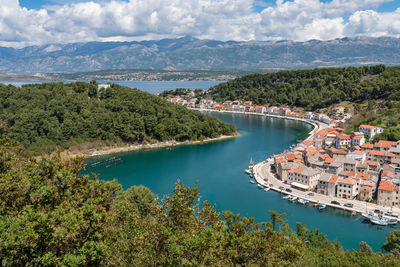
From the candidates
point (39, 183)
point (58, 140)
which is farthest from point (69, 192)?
point (58, 140)

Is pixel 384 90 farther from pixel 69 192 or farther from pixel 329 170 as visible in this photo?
pixel 69 192

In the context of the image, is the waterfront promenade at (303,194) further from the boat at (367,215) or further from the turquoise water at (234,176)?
the turquoise water at (234,176)

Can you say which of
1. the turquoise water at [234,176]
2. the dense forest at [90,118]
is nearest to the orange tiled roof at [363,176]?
the turquoise water at [234,176]

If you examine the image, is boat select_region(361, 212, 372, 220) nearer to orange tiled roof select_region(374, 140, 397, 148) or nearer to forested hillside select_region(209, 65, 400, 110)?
orange tiled roof select_region(374, 140, 397, 148)

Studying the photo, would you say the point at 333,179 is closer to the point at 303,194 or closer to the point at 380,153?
the point at 303,194

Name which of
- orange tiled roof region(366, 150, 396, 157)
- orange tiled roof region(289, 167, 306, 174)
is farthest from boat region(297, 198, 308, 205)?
orange tiled roof region(366, 150, 396, 157)

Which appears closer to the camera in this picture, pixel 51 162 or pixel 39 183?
pixel 39 183
